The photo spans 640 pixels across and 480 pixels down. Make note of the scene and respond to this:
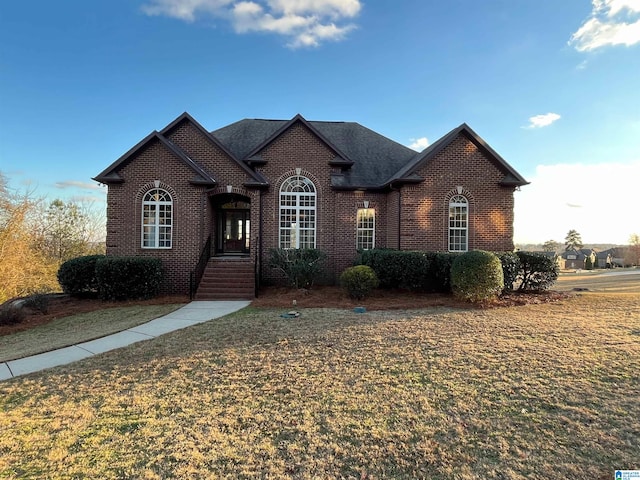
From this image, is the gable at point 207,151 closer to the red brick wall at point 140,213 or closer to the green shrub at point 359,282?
the red brick wall at point 140,213

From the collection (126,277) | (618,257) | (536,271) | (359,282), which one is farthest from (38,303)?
(618,257)

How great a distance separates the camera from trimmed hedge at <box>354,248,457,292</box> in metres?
11.8

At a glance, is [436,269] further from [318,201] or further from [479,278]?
[318,201]

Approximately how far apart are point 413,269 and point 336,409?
8.48 metres

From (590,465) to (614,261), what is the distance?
2968 inches

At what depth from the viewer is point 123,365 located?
5.51 metres

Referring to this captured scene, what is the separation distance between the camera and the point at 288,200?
14.8 m

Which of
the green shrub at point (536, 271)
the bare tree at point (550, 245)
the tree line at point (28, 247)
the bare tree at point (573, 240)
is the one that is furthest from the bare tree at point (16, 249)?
the bare tree at point (573, 240)

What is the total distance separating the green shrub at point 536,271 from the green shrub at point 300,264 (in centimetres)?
758

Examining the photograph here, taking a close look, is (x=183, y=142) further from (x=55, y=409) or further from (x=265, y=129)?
→ (x=55, y=409)

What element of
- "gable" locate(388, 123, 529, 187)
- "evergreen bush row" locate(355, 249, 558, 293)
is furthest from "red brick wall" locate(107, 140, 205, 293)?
"gable" locate(388, 123, 529, 187)

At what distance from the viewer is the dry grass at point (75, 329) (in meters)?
6.75

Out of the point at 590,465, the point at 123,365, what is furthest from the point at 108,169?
the point at 590,465

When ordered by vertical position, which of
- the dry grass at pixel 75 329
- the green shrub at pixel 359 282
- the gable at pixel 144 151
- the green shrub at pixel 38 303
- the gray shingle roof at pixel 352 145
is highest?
the gray shingle roof at pixel 352 145
